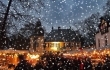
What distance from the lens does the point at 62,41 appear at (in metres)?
64.4

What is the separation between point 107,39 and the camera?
3203 cm

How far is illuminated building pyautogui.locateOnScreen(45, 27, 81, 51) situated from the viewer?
64.3 metres

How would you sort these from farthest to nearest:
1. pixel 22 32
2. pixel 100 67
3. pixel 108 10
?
pixel 108 10 < pixel 100 67 < pixel 22 32

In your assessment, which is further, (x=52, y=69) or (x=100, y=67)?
(x=100, y=67)

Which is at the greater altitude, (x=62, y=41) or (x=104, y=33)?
(x=104, y=33)

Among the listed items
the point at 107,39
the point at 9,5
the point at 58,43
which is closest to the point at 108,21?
the point at 107,39

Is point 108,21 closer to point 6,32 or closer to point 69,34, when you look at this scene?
point 6,32

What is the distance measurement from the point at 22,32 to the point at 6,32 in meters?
0.94

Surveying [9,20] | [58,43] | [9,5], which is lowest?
[58,43]

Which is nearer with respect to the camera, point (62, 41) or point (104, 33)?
point (104, 33)

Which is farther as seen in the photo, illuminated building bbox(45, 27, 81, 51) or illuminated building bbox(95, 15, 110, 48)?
illuminated building bbox(45, 27, 81, 51)

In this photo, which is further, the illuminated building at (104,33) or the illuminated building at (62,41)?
the illuminated building at (62,41)

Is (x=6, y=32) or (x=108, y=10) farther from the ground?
(x=108, y=10)

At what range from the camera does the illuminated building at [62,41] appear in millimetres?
64294
